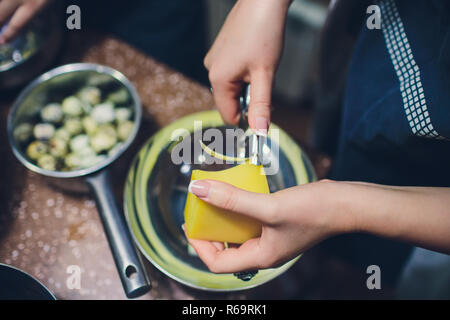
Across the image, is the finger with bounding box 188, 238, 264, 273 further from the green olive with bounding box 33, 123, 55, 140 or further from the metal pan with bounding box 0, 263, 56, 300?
the green olive with bounding box 33, 123, 55, 140

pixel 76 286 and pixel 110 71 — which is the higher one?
pixel 110 71

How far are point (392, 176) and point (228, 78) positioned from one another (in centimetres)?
37

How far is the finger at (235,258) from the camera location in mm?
483

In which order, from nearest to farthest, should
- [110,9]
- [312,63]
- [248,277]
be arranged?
[248,277] < [110,9] < [312,63]

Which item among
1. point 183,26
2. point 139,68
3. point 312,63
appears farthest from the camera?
point 312,63

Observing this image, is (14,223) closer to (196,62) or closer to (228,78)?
A: (228,78)

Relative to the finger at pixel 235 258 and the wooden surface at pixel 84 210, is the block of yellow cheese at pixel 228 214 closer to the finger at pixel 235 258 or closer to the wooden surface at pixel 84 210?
the finger at pixel 235 258

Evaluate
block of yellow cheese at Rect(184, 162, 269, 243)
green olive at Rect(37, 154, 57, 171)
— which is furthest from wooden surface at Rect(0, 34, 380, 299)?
block of yellow cheese at Rect(184, 162, 269, 243)

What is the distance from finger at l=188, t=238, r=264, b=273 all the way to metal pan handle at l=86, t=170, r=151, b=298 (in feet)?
0.34

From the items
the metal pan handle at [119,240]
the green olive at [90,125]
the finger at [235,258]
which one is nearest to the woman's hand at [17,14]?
the green olive at [90,125]

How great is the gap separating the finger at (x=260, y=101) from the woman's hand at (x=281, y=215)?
5.2 inches

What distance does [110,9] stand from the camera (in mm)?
957

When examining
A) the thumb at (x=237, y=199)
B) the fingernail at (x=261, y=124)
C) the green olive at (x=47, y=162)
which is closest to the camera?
the thumb at (x=237, y=199)
